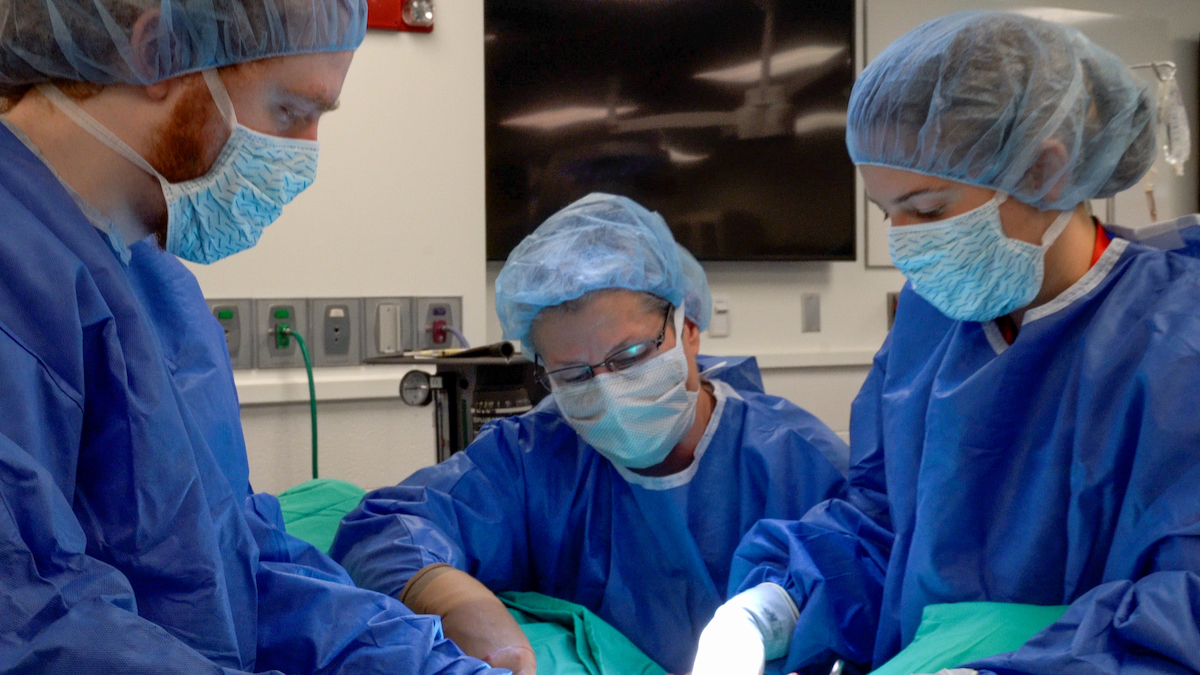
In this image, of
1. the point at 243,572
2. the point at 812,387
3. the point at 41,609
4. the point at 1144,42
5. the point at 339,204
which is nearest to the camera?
the point at 41,609

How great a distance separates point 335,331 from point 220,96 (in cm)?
138

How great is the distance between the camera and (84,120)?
729 millimetres

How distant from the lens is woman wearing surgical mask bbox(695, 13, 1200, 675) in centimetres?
88

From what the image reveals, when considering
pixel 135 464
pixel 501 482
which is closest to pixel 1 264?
pixel 135 464

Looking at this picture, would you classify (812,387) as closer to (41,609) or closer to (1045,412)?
(1045,412)

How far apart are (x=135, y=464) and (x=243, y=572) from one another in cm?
18

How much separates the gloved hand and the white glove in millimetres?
219

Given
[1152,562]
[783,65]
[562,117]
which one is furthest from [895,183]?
[783,65]

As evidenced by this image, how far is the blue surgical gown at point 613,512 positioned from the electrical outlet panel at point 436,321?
30.8 inches

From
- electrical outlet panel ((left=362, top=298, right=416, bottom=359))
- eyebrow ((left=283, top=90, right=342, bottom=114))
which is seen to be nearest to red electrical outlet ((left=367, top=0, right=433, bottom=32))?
electrical outlet panel ((left=362, top=298, right=416, bottom=359))

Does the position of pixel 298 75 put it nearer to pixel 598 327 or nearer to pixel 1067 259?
pixel 598 327

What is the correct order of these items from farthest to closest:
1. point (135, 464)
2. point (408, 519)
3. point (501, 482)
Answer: point (501, 482) → point (408, 519) → point (135, 464)

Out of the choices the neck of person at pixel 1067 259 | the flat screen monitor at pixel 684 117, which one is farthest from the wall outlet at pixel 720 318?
the neck of person at pixel 1067 259

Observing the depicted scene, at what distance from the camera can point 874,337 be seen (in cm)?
304
